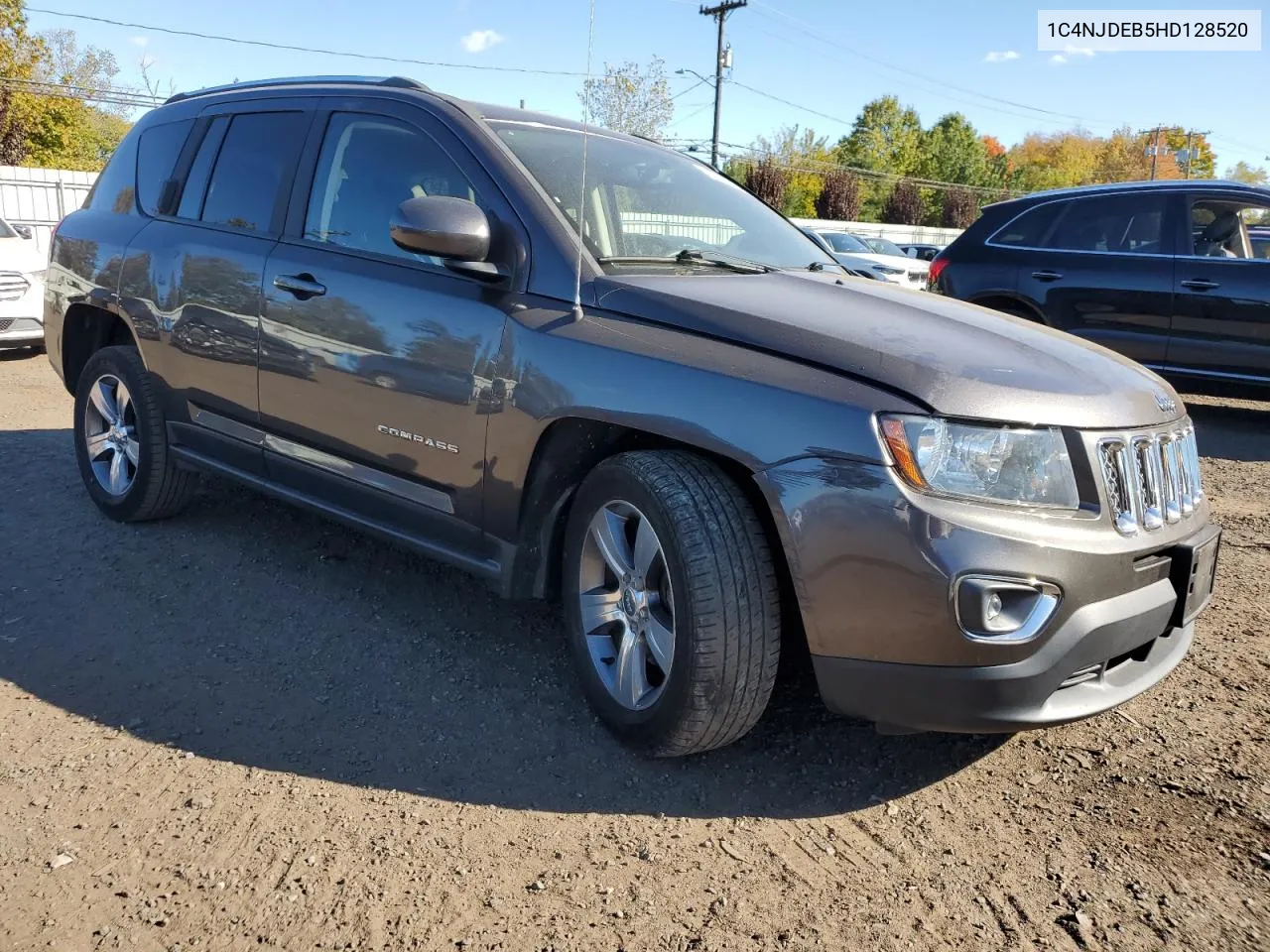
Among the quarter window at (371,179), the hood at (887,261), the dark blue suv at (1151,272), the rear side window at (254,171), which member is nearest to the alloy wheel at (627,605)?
the quarter window at (371,179)

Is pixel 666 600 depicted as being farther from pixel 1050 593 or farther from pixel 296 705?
pixel 296 705

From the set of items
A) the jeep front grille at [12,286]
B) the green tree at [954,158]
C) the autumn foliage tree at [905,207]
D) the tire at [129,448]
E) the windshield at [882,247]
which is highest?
the green tree at [954,158]

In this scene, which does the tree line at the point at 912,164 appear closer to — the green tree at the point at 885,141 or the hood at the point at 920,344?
the green tree at the point at 885,141

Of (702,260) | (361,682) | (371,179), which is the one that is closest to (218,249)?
(371,179)

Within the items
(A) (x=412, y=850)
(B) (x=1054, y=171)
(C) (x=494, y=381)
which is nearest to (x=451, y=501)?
(C) (x=494, y=381)

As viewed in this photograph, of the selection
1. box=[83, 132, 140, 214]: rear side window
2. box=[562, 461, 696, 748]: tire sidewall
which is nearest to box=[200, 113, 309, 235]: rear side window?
box=[83, 132, 140, 214]: rear side window

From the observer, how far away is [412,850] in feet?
8.08

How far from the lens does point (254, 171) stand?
412cm

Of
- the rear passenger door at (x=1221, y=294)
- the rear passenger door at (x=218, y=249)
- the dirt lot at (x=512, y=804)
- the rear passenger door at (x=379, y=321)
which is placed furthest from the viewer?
the rear passenger door at (x=1221, y=294)

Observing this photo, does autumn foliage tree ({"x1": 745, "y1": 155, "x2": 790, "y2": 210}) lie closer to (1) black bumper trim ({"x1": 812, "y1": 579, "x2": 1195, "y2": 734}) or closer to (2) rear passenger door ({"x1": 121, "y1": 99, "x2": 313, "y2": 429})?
(2) rear passenger door ({"x1": 121, "y1": 99, "x2": 313, "y2": 429})

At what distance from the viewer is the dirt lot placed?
2.23m

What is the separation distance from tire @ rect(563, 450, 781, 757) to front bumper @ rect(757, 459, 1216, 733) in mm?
133

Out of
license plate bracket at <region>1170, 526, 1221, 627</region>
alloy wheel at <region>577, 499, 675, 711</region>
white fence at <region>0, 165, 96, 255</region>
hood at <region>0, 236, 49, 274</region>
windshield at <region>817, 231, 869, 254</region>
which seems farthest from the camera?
white fence at <region>0, 165, 96, 255</region>

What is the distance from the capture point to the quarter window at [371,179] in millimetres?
3422
